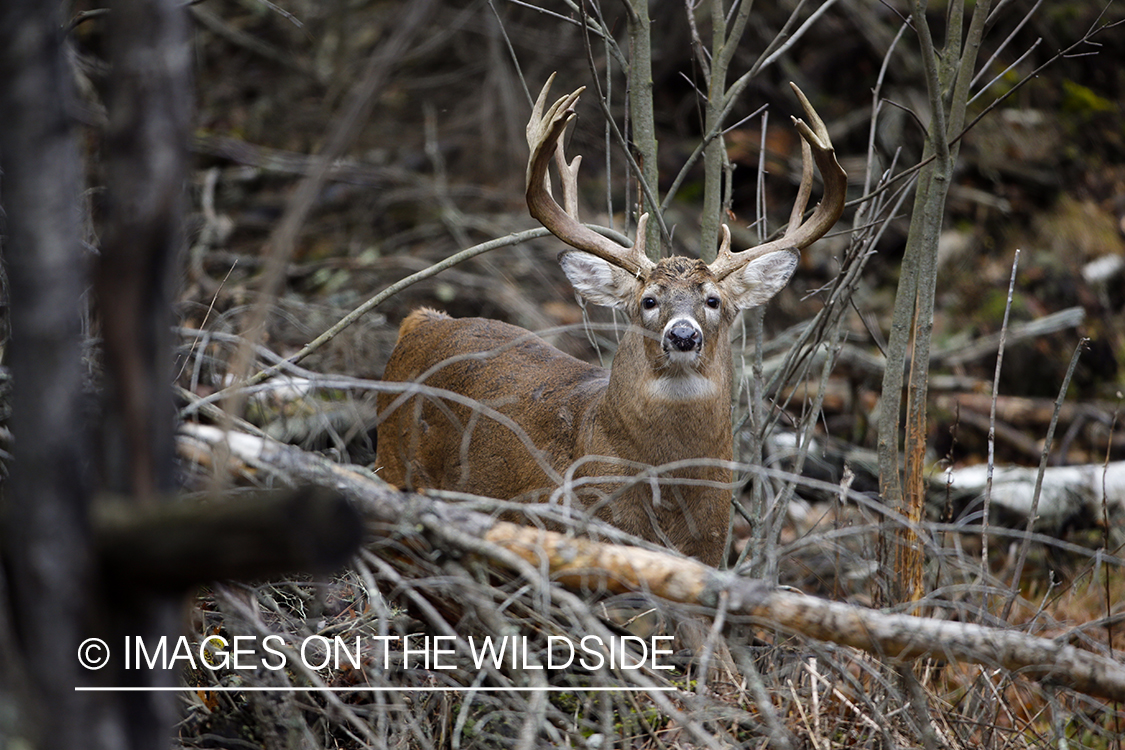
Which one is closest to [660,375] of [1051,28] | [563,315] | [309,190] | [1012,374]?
[309,190]

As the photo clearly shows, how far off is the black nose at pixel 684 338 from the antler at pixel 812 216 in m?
0.48

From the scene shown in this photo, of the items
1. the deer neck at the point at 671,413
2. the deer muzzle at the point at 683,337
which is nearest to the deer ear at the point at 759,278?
the deer neck at the point at 671,413

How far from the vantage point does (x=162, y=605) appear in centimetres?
167

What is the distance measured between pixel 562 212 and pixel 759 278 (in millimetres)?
928

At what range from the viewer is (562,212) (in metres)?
4.58

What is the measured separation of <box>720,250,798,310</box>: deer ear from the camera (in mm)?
4539

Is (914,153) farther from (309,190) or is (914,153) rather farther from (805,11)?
(309,190)

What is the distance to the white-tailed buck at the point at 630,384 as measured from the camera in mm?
4180

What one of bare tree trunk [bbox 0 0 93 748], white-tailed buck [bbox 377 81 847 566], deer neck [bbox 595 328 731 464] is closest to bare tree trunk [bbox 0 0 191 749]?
bare tree trunk [bbox 0 0 93 748]

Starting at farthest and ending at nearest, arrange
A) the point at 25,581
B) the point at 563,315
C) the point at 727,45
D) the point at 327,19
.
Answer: the point at 327,19 < the point at 563,315 < the point at 727,45 < the point at 25,581

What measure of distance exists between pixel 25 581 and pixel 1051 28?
10485mm

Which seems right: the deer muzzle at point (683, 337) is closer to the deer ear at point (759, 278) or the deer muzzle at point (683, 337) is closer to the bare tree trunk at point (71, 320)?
the deer ear at point (759, 278)

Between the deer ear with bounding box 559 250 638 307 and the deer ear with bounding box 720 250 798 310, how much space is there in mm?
450

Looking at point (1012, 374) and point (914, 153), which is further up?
point (914, 153)
